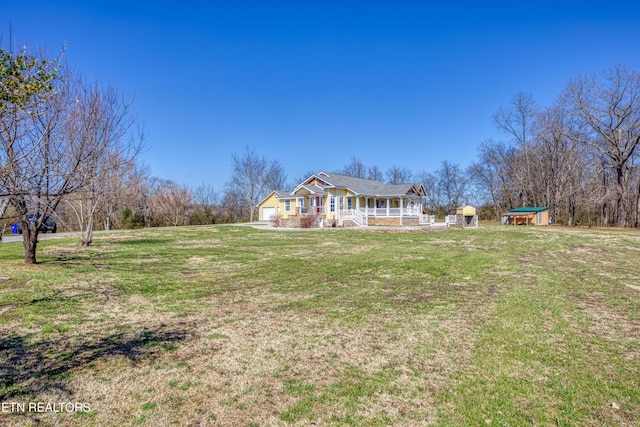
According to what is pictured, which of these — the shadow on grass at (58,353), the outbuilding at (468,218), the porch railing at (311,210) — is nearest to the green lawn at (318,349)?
the shadow on grass at (58,353)

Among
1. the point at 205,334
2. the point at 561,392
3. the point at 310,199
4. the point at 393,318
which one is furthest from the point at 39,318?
the point at 310,199

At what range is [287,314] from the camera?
5.05 meters

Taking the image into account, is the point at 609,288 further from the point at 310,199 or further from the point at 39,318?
the point at 310,199

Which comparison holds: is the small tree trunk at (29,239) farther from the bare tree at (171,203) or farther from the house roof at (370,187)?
the bare tree at (171,203)

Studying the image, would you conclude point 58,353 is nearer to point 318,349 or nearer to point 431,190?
point 318,349

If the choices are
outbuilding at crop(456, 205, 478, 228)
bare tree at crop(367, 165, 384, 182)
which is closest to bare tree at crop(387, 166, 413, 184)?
bare tree at crop(367, 165, 384, 182)

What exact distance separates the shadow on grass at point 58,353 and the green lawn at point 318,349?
0.02m

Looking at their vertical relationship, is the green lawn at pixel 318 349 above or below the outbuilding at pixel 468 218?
below

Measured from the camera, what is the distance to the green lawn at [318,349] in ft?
8.80

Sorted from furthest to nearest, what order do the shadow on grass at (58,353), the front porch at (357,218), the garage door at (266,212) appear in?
the garage door at (266,212) < the front porch at (357,218) < the shadow on grass at (58,353)

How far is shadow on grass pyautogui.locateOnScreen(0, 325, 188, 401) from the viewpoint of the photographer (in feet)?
9.68

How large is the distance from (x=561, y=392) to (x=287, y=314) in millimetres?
3345

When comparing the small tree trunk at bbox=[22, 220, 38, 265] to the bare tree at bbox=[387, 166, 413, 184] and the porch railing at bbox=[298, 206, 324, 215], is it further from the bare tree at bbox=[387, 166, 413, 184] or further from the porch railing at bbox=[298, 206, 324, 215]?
the bare tree at bbox=[387, 166, 413, 184]

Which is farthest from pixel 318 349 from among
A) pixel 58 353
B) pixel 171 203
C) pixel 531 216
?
pixel 531 216
